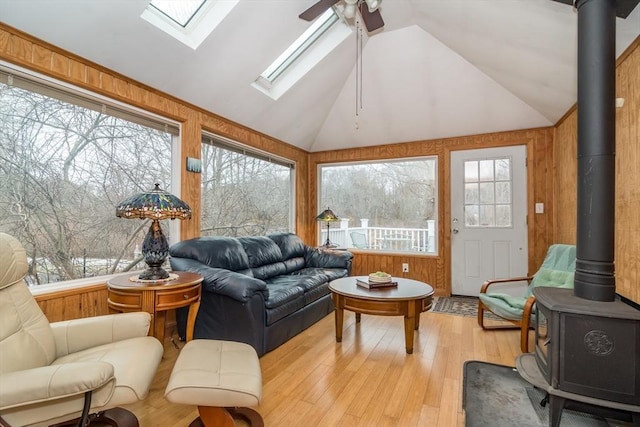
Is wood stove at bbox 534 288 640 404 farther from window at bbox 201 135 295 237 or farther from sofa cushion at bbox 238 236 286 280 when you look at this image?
window at bbox 201 135 295 237

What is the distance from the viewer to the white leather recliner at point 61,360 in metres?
1.19

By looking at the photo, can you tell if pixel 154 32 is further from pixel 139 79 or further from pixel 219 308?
pixel 219 308

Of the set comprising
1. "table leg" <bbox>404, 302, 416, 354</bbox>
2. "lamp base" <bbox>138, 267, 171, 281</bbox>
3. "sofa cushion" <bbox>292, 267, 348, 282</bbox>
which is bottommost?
"table leg" <bbox>404, 302, 416, 354</bbox>

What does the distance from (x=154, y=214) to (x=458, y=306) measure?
3.57 meters

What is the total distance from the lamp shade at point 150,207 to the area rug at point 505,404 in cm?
230

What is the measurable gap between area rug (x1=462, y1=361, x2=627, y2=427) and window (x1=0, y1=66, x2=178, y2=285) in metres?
2.87

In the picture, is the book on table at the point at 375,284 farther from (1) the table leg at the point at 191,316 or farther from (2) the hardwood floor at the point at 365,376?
(1) the table leg at the point at 191,316

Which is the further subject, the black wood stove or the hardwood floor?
the hardwood floor

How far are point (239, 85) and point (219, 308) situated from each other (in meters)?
2.25

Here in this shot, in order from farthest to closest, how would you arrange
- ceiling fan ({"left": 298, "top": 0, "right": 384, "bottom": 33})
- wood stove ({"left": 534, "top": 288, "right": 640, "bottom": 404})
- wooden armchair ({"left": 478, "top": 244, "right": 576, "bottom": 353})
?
wooden armchair ({"left": 478, "top": 244, "right": 576, "bottom": 353}) < ceiling fan ({"left": 298, "top": 0, "right": 384, "bottom": 33}) < wood stove ({"left": 534, "top": 288, "right": 640, "bottom": 404})

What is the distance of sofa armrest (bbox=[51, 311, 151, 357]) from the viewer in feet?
5.65

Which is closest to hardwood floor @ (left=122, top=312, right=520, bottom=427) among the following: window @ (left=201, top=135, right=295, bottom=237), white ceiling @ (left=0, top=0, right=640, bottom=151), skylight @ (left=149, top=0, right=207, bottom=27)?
window @ (left=201, top=135, right=295, bottom=237)

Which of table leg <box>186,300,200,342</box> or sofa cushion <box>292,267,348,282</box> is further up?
sofa cushion <box>292,267,348,282</box>

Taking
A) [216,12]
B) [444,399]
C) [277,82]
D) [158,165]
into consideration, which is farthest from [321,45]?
[444,399]
